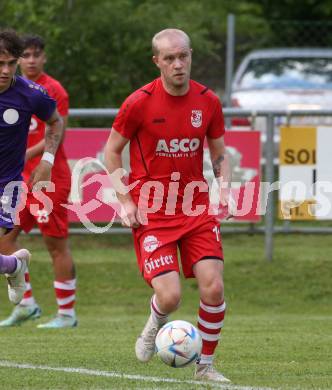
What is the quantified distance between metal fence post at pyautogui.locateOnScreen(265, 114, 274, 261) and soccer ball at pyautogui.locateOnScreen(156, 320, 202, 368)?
5.95m

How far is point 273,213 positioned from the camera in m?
13.4

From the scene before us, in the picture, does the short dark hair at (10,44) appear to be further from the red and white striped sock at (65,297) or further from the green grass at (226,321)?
the red and white striped sock at (65,297)

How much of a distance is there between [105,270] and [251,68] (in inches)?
235

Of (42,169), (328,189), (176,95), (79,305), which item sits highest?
(176,95)

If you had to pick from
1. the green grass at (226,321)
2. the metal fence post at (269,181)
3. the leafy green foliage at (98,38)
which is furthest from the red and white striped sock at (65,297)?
the leafy green foliage at (98,38)

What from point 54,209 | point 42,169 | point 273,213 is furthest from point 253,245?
point 42,169

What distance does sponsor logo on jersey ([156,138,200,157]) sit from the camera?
7841 mm

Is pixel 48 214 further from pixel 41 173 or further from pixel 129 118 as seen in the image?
pixel 129 118

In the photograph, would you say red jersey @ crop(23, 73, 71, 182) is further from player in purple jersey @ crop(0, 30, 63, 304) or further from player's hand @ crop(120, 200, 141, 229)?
player's hand @ crop(120, 200, 141, 229)

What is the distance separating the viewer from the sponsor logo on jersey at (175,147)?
7.84 meters

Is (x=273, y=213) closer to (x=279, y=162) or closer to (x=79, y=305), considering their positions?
(x=279, y=162)

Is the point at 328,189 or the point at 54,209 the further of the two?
the point at 328,189

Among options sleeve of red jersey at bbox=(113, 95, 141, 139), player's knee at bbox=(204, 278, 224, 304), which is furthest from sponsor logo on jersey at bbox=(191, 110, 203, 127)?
player's knee at bbox=(204, 278, 224, 304)

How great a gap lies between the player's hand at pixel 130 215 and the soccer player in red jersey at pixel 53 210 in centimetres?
322
